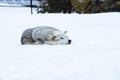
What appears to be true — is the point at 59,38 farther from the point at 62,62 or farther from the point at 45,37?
the point at 62,62

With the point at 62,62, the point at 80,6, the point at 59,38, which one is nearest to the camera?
the point at 62,62

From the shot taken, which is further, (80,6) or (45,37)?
(80,6)

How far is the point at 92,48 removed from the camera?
15.3 ft

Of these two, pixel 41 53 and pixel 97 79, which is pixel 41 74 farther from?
pixel 41 53

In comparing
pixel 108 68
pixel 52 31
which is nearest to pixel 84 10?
pixel 52 31

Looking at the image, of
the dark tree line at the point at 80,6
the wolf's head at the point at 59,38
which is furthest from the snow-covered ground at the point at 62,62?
the dark tree line at the point at 80,6

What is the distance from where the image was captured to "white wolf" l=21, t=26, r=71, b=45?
515 centimetres

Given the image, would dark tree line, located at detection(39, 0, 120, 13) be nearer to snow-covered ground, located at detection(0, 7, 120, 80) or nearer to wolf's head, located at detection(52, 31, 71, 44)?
wolf's head, located at detection(52, 31, 71, 44)

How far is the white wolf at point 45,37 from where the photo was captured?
16.9ft

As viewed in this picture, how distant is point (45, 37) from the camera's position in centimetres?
519

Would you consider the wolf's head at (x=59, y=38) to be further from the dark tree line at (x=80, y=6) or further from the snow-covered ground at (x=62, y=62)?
the dark tree line at (x=80, y=6)

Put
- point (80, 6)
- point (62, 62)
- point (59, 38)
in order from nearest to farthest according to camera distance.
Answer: point (62, 62)
point (59, 38)
point (80, 6)

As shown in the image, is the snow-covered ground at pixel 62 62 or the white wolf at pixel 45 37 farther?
the white wolf at pixel 45 37

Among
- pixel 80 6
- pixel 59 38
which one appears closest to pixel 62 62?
pixel 59 38
